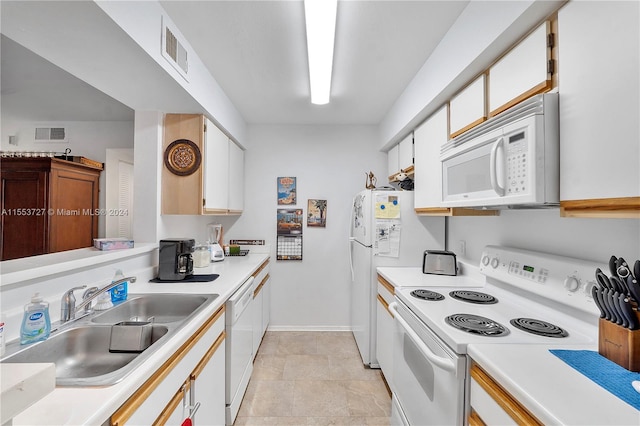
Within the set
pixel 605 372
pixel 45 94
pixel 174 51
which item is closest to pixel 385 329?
pixel 605 372

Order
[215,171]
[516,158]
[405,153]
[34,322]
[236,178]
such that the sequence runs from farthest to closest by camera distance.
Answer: [236,178], [405,153], [215,171], [516,158], [34,322]

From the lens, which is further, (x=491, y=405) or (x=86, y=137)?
(x=86, y=137)

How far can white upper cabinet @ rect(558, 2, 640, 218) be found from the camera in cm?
79

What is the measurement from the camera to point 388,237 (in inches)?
98.5

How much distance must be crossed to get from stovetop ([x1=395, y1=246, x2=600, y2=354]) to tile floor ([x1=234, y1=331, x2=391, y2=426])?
3.22 ft

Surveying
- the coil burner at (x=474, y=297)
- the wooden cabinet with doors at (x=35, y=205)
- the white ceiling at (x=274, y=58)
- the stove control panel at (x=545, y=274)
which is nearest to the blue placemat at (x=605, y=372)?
the stove control panel at (x=545, y=274)

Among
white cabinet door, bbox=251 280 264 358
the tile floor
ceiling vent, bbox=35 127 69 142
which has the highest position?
ceiling vent, bbox=35 127 69 142

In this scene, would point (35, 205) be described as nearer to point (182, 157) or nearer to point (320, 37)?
point (182, 157)

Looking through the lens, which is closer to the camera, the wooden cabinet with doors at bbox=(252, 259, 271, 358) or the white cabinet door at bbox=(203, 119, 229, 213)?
the white cabinet door at bbox=(203, 119, 229, 213)

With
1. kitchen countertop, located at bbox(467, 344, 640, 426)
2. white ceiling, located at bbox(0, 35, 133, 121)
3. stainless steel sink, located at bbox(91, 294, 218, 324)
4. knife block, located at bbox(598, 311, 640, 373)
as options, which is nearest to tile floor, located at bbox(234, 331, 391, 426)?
stainless steel sink, located at bbox(91, 294, 218, 324)

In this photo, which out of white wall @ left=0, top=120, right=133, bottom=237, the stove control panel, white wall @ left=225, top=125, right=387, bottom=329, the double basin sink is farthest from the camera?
white wall @ left=225, top=125, right=387, bottom=329

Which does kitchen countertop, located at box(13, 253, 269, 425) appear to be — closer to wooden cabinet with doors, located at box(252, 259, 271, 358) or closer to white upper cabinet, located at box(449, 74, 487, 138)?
wooden cabinet with doors, located at box(252, 259, 271, 358)

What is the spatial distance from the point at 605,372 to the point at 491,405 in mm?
339

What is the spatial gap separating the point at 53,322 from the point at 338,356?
2.29 metres
